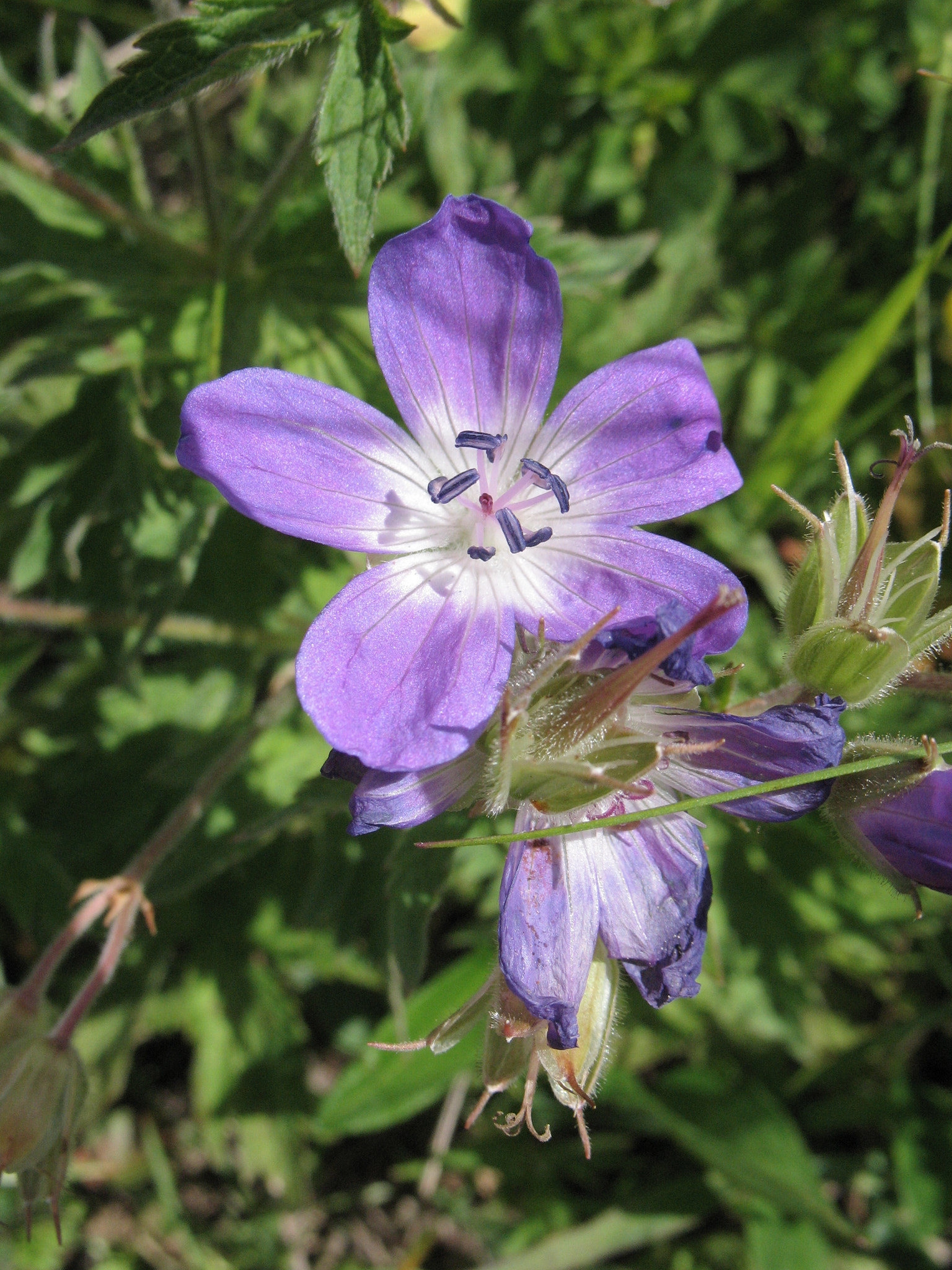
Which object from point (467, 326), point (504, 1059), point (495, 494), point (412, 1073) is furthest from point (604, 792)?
point (412, 1073)

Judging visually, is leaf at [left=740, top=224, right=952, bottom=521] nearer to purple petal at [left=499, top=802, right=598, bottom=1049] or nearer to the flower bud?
purple petal at [left=499, top=802, right=598, bottom=1049]

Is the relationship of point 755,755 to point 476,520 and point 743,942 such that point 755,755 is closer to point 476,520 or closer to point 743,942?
point 476,520

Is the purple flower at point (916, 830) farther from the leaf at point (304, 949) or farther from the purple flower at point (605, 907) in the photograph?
the leaf at point (304, 949)

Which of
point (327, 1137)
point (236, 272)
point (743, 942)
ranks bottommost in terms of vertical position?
point (327, 1137)

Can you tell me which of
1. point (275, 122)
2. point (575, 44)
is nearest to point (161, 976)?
point (275, 122)

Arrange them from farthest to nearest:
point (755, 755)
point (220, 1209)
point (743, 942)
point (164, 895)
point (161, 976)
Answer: point (220, 1209) < point (161, 976) < point (743, 942) < point (164, 895) < point (755, 755)

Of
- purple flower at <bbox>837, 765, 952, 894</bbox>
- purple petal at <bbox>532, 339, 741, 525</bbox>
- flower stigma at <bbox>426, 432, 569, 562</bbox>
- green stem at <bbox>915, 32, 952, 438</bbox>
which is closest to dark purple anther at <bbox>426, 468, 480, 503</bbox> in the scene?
flower stigma at <bbox>426, 432, 569, 562</bbox>

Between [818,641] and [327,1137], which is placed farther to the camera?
[327,1137]
